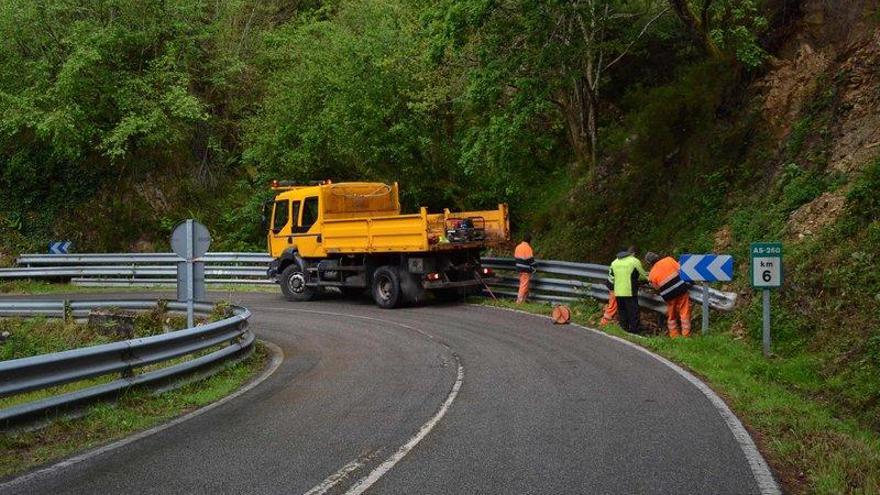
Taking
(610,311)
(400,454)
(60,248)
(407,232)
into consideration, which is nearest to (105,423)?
(400,454)

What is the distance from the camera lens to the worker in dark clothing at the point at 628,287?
41.9 feet

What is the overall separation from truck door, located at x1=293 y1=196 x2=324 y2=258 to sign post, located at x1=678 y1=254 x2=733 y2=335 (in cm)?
992

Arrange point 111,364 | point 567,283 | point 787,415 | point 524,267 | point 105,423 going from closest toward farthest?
point 105,423 < point 787,415 < point 111,364 < point 567,283 < point 524,267

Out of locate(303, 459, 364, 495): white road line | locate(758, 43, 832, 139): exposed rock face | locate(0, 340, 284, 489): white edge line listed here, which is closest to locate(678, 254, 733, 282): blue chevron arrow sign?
locate(758, 43, 832, 139): exposed rock face

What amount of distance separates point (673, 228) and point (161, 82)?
760 inches

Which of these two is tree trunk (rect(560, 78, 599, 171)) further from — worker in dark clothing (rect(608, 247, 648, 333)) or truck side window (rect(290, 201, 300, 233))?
worker in dark clothing (rect(608, 247, 648, 333))

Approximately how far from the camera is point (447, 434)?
652 centimetres

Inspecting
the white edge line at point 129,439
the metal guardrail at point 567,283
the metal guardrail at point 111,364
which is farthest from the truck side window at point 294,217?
the white edge line at point 129,439

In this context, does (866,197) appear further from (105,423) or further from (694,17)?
A: (105,423)

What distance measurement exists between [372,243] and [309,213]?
259 cm

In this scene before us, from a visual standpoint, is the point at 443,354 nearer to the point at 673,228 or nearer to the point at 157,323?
the point at 157,323

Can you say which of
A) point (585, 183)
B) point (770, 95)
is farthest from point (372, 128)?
point (770, 95)

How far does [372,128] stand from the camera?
22.9m

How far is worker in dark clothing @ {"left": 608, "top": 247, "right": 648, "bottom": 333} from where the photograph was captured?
12766 mm
